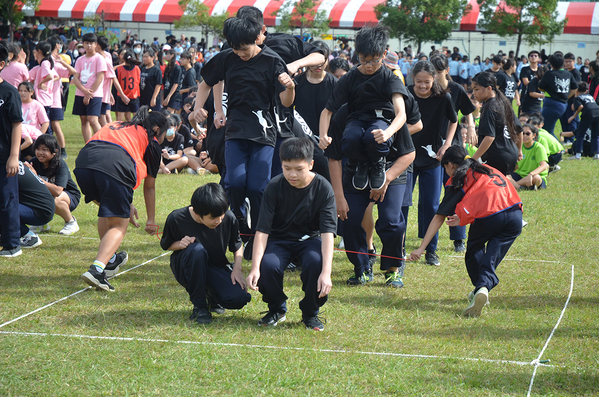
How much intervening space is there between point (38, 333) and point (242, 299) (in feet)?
4.13

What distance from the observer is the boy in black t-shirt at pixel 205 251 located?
391 centimetres

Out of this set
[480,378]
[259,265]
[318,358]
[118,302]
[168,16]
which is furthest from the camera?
[168,16]

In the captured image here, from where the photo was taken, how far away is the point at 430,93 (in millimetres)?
5543

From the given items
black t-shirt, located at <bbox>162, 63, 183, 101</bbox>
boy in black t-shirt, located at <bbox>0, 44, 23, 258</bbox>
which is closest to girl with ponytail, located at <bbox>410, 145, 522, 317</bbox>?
boy in black t-shirt, located at <bbox>0, 44, 23, 258</bbox>

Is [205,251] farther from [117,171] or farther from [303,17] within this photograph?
[303,17]

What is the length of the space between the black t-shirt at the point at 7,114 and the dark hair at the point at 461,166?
3557mm

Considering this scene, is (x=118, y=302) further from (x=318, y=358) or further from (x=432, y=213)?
(x=432, y=213)

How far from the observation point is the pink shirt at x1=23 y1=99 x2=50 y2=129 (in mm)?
9102

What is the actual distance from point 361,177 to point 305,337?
1.43m

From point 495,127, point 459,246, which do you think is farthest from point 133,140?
point 495,127

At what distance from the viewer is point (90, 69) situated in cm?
1072

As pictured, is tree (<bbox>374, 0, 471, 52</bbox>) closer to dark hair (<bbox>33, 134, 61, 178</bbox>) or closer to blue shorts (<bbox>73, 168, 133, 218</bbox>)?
dark hair (<bbox>33, 134, 61, 178</bbox>)

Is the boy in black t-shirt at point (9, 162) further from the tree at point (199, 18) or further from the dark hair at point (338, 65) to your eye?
the tree at point (199, 18)

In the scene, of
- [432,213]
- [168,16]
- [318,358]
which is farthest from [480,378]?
[168,16]
